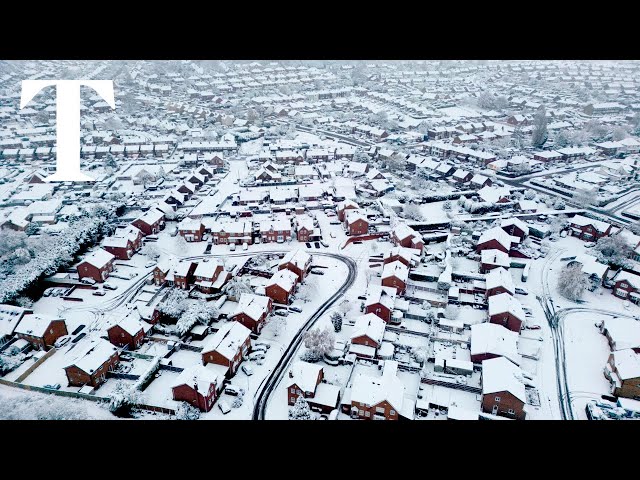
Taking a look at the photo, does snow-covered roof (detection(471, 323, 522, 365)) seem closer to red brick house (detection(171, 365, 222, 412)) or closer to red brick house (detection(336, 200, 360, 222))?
red brick house (detection(171, 365, 222, 412))

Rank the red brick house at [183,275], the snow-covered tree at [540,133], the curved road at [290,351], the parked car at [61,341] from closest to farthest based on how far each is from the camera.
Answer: the curved road at [290,351]
the parked car at [61,341]
the red brick house at [183,275]
the snow-covered tree at [540,133]

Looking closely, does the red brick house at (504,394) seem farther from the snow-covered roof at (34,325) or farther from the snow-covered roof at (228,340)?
the snow-covered roof at (34,325)

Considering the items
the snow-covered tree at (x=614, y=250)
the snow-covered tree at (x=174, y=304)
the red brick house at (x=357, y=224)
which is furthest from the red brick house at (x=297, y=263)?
the snow-covered tree at (x=614, y=250)

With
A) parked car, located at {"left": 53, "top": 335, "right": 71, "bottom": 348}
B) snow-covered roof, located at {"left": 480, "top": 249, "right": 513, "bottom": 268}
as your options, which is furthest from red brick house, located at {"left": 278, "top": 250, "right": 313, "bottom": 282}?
parked car, located at {"left": 53, "top": 335, "right": 71, "bottom": 348}

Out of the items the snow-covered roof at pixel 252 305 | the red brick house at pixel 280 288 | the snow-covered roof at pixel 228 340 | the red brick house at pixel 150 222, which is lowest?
the snow-covered roof at pixel 228 340

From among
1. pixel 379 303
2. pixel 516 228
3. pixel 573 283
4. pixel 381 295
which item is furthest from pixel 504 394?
pixel 516 228

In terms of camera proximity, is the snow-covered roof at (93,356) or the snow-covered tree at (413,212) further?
the snow-covered tree at (413,212)
